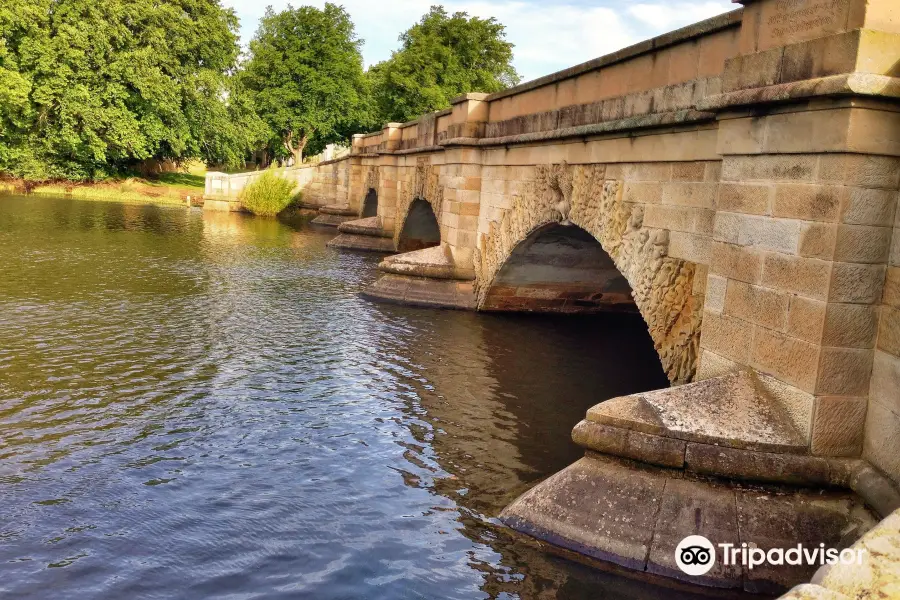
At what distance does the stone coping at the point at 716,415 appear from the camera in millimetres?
5004

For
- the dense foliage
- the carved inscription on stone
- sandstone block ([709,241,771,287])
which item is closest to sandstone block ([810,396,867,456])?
sandstone block ([709,241,771,287])

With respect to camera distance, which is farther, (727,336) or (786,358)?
(727,336)

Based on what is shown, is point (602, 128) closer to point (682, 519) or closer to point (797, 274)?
point (797, 274)

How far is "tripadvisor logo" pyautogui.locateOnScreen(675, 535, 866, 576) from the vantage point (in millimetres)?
4711

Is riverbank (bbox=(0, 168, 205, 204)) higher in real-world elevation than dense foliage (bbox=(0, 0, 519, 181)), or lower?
lower

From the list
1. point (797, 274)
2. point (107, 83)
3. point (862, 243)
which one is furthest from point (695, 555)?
point (107, 83)

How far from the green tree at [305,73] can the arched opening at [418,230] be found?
892 inches

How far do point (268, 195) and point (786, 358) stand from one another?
107 ft

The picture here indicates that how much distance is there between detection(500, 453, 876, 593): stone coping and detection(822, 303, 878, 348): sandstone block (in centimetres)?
93

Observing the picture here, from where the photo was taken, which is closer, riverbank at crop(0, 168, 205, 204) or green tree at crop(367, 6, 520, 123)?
riverbank at crop(0, 168, 205, 204)

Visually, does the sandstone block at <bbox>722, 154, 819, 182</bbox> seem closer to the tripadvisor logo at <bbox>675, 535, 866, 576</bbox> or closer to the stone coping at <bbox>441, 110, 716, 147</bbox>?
the stone coping at <bbox>441, 110, 716, 147</bbox>

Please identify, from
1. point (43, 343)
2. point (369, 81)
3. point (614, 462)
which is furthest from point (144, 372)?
point (369, 81)

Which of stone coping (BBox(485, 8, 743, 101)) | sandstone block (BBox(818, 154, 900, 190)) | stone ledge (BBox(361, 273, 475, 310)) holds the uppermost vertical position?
stone coping (BBox(485, 8, 743, 101))

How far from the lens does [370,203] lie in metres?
30.9
